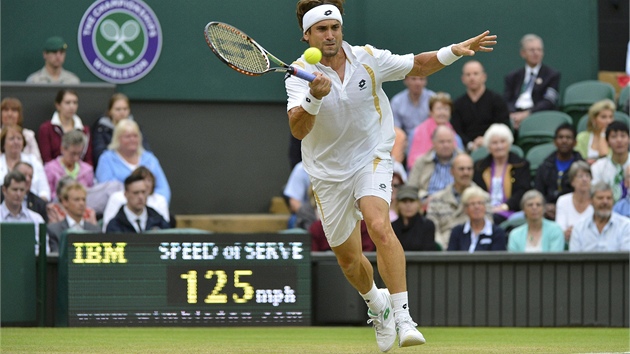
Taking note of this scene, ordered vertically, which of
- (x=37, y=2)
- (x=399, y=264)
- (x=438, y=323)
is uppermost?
(x=37, y=2)

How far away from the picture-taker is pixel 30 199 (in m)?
11.3

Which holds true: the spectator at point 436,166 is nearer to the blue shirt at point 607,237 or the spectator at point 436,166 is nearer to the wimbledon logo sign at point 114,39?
the blue shirt at point 607,237

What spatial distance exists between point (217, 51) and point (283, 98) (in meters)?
7.64

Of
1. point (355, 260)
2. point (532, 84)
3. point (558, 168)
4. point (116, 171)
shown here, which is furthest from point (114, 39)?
point (355, 260)

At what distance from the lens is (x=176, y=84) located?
14523 mm

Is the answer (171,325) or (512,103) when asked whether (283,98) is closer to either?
(512,103)

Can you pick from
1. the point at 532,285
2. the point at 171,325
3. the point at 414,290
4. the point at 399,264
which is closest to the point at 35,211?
the point at 171,325

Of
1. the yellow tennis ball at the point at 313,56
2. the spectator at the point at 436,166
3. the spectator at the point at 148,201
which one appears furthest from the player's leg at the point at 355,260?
the spectator at the point at 436,166

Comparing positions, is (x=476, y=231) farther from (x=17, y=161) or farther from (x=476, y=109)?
(x=17, y=161)

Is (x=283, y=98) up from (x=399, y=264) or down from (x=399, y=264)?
up

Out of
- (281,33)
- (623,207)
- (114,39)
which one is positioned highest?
(281,33)

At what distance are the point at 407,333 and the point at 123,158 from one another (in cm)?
589

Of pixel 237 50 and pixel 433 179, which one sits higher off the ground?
pixel 237 50

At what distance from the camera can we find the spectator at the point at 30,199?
11109mm
